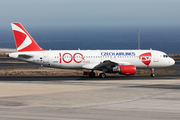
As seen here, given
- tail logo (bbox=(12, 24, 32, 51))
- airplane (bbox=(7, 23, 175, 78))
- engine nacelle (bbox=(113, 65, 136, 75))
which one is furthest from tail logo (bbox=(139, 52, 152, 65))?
tail logo (bbox=(12, 24, 32, 51))

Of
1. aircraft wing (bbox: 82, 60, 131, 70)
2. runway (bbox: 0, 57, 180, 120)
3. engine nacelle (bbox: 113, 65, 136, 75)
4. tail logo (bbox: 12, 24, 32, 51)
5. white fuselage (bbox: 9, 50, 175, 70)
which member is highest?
tail logo (bbox: 12, 24, 32, 51)

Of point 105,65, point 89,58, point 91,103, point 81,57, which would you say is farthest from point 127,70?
point 91,103

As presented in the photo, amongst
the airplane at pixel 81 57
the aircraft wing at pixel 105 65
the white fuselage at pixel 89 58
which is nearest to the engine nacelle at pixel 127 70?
the airplane at pixel 81 57

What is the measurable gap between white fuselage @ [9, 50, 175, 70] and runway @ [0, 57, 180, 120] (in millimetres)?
10334

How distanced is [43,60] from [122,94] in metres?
18.3

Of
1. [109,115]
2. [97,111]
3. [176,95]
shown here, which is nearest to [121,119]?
[109,115]

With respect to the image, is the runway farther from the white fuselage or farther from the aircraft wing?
the white fuselage

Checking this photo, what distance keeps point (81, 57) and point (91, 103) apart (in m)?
20.0

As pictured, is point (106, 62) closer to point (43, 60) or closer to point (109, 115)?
point (43, 60)

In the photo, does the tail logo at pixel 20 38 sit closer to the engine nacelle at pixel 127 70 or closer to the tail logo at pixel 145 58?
the engine nacelle at pixel 127 70

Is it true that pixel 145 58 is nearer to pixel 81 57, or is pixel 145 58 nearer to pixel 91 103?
pixel 81 57

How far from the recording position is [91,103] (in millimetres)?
24312

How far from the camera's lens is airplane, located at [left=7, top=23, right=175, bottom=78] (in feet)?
141

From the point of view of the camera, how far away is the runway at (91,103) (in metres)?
20.3
